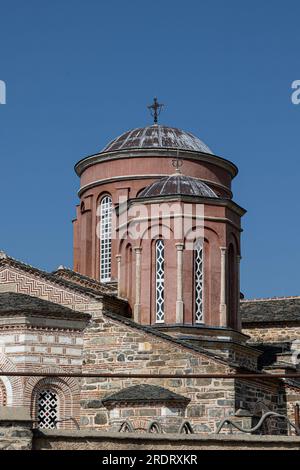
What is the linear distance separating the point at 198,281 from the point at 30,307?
5.39 metres

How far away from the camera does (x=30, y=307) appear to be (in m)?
25.0

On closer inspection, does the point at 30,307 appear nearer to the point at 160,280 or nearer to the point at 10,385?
the point at 10,385

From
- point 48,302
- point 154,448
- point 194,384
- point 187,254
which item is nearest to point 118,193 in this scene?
point 187,254

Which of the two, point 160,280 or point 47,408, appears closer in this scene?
point 47,408

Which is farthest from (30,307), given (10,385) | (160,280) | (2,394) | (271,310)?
(271,310)

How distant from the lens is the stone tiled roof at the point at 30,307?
24.8 m

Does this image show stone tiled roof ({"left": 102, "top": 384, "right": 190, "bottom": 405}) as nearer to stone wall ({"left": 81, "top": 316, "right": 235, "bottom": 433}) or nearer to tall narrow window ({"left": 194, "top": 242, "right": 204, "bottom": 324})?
stone wall ({"left": 81, "top": 316, "right": 235, "bottom": 433})

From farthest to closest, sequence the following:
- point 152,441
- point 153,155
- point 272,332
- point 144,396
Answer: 1. point 272,332
2. point 153,155
3. point 144,396
4. point 152,441

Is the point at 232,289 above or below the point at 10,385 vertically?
above

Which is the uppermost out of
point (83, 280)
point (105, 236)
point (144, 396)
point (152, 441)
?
point (105, 236)

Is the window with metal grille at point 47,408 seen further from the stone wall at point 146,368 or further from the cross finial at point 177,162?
the cross finial at point 177,162

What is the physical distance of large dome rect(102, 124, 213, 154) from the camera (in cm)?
3428

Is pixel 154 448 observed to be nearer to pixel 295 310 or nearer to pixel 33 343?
pixel 33 343
